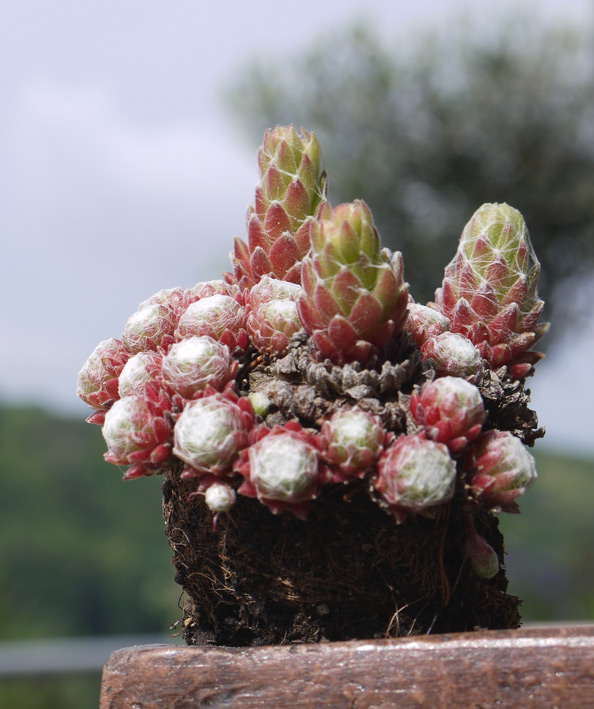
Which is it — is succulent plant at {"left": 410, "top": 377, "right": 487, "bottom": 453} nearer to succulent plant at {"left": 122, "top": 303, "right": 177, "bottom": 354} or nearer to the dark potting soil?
the dark potting soil

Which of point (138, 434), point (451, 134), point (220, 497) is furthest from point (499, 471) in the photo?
point (451, 134)

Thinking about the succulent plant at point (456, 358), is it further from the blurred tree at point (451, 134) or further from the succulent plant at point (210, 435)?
the blurred tree at point (451, 134)

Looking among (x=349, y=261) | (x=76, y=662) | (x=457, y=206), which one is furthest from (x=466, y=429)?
(x=457, y=206)

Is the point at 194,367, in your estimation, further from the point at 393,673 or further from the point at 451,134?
the point at 451,134

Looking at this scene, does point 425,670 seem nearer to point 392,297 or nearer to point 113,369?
point 392,297

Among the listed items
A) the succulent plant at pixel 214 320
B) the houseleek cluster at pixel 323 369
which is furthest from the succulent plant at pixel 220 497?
the succulent plant at pixel 214 320

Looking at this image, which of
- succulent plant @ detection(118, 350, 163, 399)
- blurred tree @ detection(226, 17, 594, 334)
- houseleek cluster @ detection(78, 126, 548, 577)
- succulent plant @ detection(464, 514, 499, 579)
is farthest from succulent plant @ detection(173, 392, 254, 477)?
blurred tree @ detection(226, 17, 594, 334)
